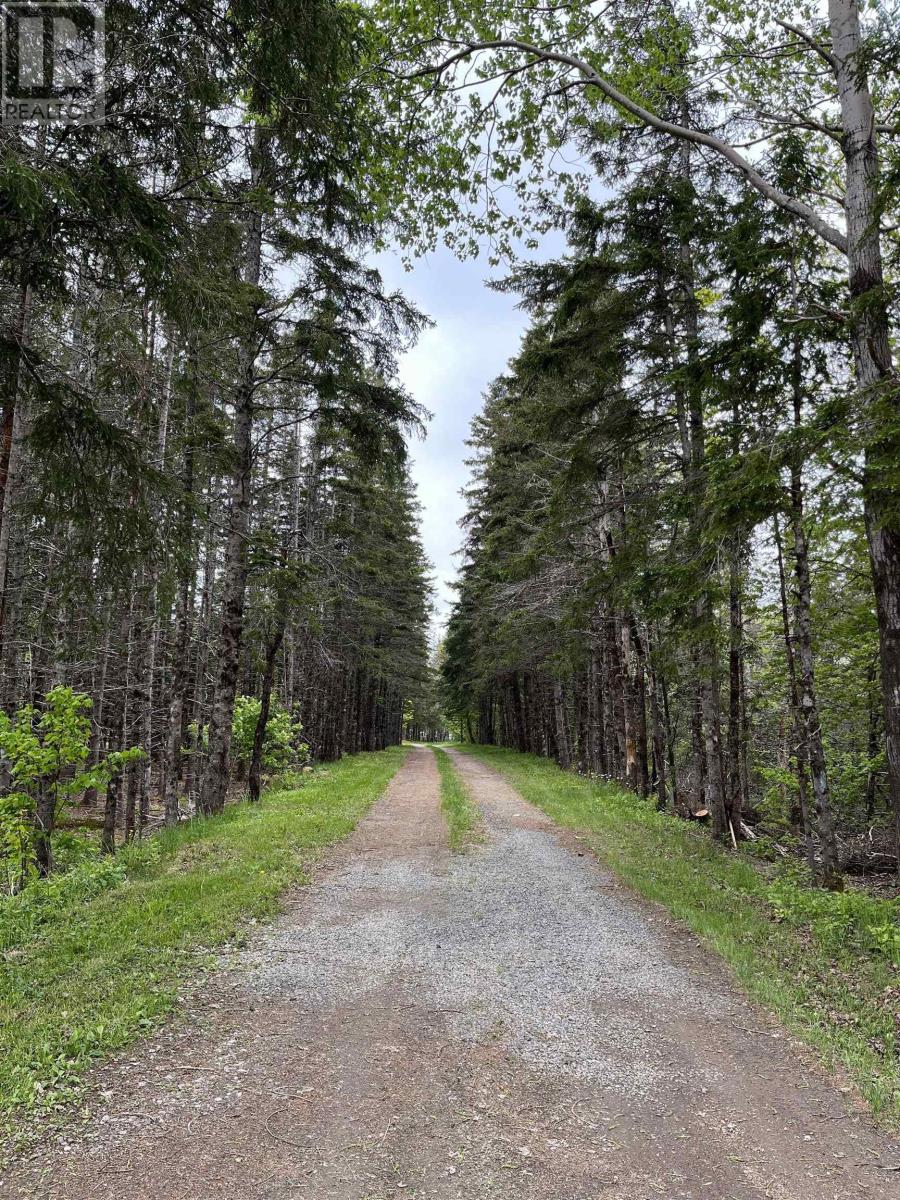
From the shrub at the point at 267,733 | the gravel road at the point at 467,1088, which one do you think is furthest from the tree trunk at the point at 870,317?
the shrub at the point at 267,733

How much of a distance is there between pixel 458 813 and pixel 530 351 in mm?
8590

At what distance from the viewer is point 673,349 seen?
9.20 meters

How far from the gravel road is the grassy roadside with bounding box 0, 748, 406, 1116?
31 cm

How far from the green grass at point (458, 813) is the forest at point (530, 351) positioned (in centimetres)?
404

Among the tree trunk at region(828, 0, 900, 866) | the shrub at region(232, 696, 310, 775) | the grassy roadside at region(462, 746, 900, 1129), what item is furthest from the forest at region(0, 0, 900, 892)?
the shrub at region(232, 696, 310, 775)

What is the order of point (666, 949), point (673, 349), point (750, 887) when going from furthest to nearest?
point (673, 349), point (750, 887), point (666, 949)

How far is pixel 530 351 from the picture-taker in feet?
33.9

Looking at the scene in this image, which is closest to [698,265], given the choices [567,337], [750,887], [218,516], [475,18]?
[567,337]

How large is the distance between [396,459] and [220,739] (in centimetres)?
567

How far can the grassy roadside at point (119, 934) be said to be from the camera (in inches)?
137

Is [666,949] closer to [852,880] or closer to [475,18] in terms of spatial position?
[852,880]

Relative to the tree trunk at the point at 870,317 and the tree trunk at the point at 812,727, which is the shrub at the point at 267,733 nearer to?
the tree trunk at the point at 812,727

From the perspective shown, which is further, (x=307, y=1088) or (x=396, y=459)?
(x=396, y=459)

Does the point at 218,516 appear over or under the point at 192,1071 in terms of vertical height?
over
